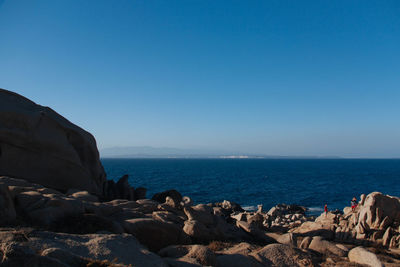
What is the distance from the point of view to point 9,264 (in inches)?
224

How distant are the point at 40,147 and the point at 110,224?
49.0 ft

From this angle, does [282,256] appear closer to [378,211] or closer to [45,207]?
[45,207]

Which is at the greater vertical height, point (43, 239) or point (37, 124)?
point (37, 124)

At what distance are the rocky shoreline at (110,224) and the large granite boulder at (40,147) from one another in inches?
2.8

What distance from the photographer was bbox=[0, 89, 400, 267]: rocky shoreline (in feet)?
29.4

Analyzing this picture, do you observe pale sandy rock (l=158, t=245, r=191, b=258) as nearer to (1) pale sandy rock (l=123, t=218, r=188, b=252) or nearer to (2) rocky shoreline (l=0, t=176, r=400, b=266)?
(2) rocky shoreline (l=0, t=176, r=400, b=266)

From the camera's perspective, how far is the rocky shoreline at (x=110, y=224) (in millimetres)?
8953

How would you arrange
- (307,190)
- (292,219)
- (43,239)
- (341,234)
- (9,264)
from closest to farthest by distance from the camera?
1. (9,264)
2. (43,239)
3. (341,234)
4. (292,219)
5. (307,190)

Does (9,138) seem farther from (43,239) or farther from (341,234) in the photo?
(341,234)

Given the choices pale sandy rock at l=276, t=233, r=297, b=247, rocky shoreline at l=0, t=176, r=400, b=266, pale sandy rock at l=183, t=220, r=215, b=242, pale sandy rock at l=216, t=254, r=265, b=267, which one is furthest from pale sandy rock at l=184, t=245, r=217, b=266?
pale sandy rock at l=276, t=233, r=297, b=247

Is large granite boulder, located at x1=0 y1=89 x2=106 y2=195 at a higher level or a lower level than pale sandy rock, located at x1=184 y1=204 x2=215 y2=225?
higher

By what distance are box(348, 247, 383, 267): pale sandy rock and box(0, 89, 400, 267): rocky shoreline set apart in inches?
1.9

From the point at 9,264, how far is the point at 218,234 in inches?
512

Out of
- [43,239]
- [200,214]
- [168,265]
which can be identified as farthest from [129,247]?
[200,214]
